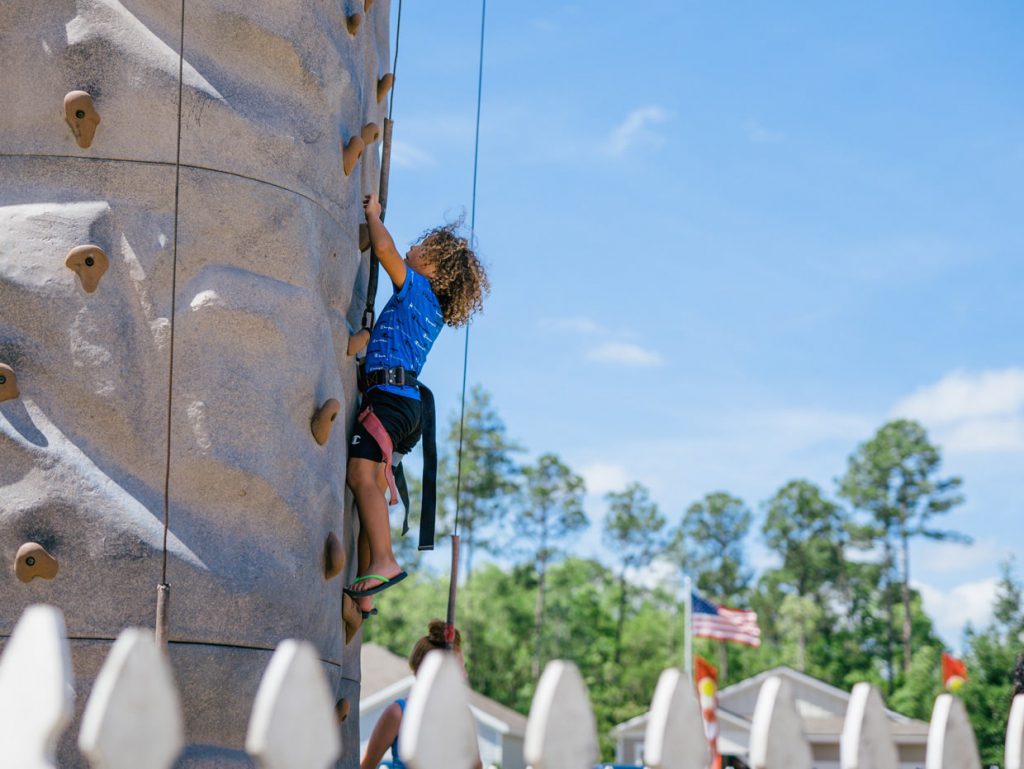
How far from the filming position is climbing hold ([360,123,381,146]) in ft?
16.6

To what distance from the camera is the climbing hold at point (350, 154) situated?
4859 millimetres

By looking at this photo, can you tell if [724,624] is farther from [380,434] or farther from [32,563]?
[32,563]

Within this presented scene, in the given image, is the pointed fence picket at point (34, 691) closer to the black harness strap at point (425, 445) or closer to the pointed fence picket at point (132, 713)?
the pointed fence picket at point (132, 713)

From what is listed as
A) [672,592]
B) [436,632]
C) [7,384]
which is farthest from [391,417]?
[672,592]

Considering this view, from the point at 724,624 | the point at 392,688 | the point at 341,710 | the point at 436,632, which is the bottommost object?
the point at 392,688

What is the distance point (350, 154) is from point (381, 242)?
0.45m

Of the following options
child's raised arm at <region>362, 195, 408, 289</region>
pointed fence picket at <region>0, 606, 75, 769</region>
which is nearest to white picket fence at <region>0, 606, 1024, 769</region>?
pointed fence picket at <region>0, 606, 75, 769</region>

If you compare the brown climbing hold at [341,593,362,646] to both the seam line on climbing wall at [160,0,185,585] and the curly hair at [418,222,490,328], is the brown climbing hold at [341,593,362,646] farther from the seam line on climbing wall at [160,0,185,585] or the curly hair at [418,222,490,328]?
the curly hair at [418,222,490,328]

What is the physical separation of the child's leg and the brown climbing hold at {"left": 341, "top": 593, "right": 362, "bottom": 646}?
9cm

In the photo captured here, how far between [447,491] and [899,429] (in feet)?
67.2

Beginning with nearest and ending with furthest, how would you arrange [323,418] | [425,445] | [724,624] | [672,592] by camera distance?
[323,418], [425,445], [724,624], [672,592]

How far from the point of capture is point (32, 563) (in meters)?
3.90

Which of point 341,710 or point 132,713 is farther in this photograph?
point 341,710

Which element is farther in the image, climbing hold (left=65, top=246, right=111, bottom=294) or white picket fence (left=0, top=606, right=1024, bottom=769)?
climbing hold (left=65, top=246, right=111, bottom=294)
